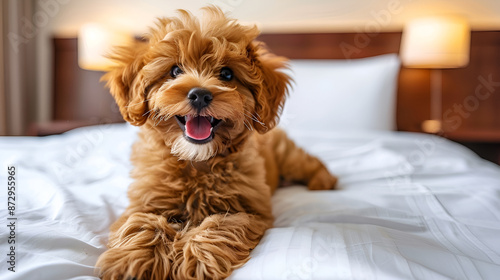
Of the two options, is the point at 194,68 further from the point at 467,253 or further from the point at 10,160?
the point at 10,160

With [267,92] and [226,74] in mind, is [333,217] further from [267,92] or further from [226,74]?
[226,74]

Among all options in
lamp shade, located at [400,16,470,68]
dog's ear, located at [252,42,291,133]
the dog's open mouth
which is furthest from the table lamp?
the dog's open mouth

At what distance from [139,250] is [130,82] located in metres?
0.65

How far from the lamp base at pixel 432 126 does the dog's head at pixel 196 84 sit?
106 inches

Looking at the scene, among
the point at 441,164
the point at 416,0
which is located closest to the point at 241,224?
the point at 441,164

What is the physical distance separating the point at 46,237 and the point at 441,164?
2057 mm

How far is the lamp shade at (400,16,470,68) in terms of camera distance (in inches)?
136

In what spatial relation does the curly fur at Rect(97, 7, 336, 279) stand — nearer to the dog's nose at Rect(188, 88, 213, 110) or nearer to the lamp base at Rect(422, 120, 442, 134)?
the dog's nose at Rect(188, 88, 213, 110)

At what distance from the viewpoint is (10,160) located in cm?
201

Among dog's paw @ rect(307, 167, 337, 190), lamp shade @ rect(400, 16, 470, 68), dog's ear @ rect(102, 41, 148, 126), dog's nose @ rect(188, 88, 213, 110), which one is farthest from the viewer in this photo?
lamp shade @ rect(400, 16, 470, 68)

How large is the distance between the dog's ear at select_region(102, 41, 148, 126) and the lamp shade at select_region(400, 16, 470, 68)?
2.96 m

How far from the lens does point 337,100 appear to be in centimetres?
A: 319

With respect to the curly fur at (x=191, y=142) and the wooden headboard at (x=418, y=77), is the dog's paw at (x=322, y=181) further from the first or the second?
the wooden headboard at (x=418, y=77)

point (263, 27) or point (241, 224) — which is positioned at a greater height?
point (263, 27)
